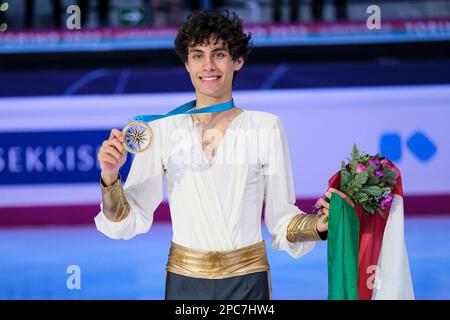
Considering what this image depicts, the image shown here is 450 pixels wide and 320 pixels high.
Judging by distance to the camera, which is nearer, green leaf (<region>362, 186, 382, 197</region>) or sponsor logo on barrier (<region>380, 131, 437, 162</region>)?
green leaf (<region>362, 186, 382, 197</region>)

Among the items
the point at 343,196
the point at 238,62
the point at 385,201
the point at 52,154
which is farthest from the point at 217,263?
the point at 52,154

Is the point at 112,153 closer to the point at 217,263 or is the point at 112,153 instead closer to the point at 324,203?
the point at 217,263

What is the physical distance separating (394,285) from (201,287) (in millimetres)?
614

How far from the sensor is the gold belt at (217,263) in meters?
2.81

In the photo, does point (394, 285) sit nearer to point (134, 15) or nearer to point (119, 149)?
point (119, 149)

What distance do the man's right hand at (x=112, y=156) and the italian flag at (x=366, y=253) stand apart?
0.68m

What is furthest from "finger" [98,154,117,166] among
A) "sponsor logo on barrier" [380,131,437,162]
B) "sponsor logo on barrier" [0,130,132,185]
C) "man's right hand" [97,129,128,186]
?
"sponsor logo on barrier" [380,131,437,162]

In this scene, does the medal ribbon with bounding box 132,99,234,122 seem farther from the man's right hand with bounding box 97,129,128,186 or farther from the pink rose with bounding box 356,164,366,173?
the pink rose with bounding box 356,164,366,173

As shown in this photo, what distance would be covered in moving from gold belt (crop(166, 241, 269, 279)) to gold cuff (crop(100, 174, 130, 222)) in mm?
220

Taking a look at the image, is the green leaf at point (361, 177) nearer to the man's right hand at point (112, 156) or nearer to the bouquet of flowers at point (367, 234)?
the bouquet of flowers at point (367, 234)

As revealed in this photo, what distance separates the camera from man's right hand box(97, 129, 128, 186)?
2.73 metres

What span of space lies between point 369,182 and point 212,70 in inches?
24.8
